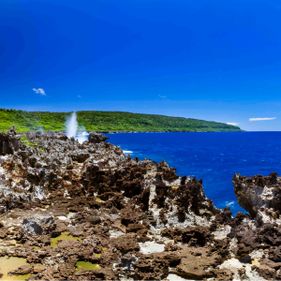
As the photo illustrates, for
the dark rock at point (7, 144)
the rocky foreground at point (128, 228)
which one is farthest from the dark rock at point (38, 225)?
the dark rock at point (7, 144)

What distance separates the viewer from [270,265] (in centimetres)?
1579

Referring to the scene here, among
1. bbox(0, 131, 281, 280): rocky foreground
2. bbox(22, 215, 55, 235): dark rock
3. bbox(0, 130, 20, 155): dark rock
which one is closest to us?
bbox(0, 131, 281, 280): rocky foreground

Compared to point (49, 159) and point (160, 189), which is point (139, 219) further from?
point (49, 159)

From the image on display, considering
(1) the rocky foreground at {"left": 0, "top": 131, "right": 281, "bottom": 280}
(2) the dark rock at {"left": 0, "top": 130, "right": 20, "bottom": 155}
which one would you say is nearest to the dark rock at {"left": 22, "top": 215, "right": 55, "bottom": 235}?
(1) the rocky foreground at {"left": 0, "top": 131, "right": 281, "bottom": 280}

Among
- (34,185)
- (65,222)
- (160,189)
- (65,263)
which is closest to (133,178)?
(160,189)

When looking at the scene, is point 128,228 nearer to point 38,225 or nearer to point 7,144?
point 38,225

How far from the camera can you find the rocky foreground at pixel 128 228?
605 inches

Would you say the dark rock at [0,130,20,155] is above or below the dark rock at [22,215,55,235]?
above

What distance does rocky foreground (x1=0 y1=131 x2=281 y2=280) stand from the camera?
15.4 m

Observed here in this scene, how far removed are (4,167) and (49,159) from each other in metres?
5.34

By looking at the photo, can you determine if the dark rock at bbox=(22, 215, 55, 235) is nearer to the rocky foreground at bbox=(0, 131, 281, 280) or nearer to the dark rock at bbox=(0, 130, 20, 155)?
the rocky foreground at bbox=(0, 131, 281, 280)

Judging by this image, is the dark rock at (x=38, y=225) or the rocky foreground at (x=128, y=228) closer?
the rocky foreground at (x=128, y=228)

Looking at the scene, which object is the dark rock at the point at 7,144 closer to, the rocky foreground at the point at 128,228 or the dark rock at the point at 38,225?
the rocky foreground at the point at 128,228

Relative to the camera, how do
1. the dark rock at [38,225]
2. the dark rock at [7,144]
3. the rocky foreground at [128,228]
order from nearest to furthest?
1. the rocky foreground at [128,228]
2. the dark rock at [38,225]
3. the dark rock at [7,144]
